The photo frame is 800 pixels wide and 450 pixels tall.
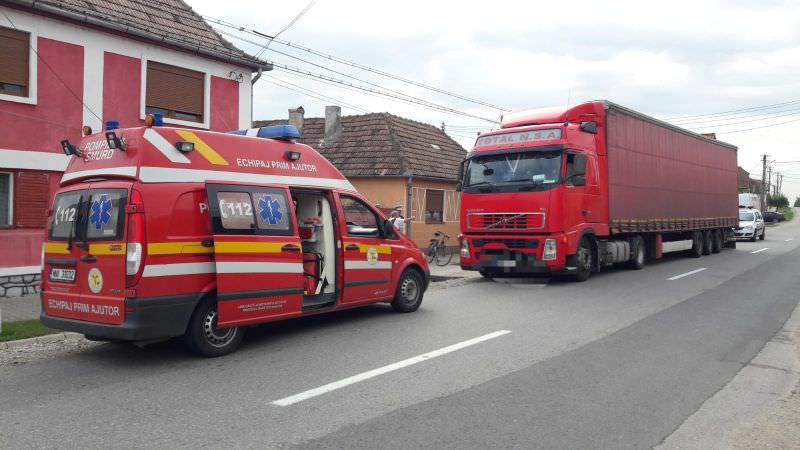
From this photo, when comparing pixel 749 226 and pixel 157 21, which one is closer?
pixel 157 21

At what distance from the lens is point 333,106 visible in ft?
83.9

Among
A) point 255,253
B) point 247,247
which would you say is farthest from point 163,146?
point 255,253

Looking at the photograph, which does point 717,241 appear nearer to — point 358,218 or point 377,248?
point 377,248

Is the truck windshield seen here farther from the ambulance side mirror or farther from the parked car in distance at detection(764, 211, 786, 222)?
the parked car in distance at detection(764, 211, 786, 222)

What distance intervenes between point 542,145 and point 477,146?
5.34ft

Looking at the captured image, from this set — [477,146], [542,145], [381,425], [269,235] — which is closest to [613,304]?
[542,145]

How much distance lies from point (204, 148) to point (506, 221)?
7.88 meters

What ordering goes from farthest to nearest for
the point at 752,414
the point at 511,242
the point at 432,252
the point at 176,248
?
the point at 432,252, the point at 511,242, the point at 176,248, the point at 752,414

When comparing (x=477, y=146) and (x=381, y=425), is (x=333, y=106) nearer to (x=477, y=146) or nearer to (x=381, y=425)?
(x=477, y=146)

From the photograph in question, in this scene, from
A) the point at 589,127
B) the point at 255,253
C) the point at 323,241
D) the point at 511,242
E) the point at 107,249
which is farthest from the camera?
the point at 589,127

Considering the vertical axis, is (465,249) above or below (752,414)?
above

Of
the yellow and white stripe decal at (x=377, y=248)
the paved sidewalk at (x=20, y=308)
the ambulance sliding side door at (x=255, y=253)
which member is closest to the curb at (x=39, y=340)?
the paved sidewalk at (x=20, y=308)

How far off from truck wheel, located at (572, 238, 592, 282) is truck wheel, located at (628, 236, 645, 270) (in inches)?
109

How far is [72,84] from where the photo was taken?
42.7 ft
